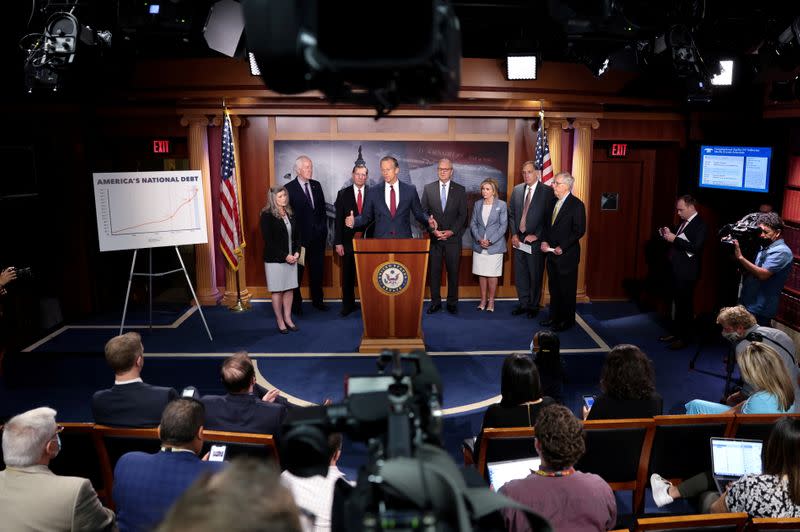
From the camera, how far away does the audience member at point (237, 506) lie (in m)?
1.02

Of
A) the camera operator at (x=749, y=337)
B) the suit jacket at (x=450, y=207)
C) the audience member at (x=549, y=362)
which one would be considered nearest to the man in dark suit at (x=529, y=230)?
the suit jacket at (x=450, y=207)

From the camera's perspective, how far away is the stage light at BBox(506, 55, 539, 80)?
268 inches

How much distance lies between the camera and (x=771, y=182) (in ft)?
22.5

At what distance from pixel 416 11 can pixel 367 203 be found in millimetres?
5594

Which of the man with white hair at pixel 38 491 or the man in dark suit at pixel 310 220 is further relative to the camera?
the man in dark suit at pixel 310 220

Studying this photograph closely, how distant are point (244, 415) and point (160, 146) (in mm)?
5921

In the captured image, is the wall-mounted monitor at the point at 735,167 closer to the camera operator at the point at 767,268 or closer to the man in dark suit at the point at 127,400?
the camera operator at the point at 767,268

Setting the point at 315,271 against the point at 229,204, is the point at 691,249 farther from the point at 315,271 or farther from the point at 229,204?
the point at 229,204

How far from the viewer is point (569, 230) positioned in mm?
7332

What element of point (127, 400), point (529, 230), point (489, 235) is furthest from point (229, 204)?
point (127, 400)

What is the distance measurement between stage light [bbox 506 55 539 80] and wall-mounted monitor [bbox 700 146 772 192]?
7.75ft

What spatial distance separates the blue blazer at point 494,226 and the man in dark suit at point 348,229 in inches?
55.2

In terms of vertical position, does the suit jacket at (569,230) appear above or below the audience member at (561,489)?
Answer: above

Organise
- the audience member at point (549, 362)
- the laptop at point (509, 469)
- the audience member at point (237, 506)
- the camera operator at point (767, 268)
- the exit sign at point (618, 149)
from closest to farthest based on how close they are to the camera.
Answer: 1. the audience member at point (237, 506)
2. the laptop at point (509, 469)
3. the audience member at point (549, 362)
4. the camera operator at point (767, 268)
5. the exit sign at point (618, 149)
